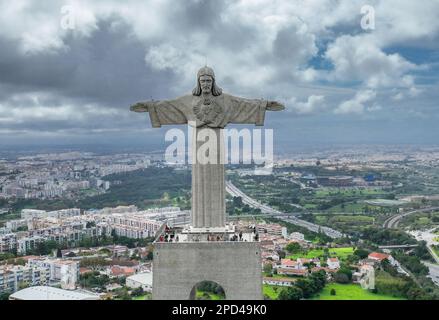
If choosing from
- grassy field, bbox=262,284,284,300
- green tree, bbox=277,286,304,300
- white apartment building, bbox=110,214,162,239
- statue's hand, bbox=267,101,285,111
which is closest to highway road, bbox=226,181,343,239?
white apartment building, bbox=110,214,162,239

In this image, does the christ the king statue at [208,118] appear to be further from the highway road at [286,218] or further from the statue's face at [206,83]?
the highway road at [286,218]

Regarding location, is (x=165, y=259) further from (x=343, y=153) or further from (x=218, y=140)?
(x=343, y=153)

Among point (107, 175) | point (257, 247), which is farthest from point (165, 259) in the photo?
point (107, 175)

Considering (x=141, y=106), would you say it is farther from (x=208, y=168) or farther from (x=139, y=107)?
(x=208, y=168)

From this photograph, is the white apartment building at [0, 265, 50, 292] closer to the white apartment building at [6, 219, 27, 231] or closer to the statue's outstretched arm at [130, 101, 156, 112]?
the white apartment building at [6, 219, 27, 231]

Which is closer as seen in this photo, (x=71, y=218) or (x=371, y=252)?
(x=371, y=252)
